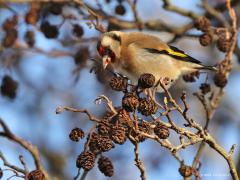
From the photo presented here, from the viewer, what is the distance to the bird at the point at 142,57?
4492mm

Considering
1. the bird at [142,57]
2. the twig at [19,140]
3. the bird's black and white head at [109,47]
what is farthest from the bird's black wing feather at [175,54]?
the twig at [19,140]

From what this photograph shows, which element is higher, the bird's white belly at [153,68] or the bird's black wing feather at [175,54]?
the bird's black wing feather at [175,54]

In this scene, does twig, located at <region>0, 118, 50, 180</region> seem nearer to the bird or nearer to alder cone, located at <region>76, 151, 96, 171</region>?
alder cone, located at <region>76, 151, 96, 171</region>

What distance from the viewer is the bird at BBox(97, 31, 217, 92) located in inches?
177

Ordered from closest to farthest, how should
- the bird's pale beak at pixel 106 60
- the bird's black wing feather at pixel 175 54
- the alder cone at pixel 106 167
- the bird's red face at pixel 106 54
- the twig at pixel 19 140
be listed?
the twig at pixel 19 140 < the alder cone at pixel 106 167 < the bird's pale beak at pixel 106 60 < the bird's red face at pixel 106 54 < the bird's black wing feather at pixel 175 54

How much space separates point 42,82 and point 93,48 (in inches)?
183

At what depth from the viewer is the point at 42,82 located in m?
9.41

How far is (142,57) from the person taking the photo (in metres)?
4.56

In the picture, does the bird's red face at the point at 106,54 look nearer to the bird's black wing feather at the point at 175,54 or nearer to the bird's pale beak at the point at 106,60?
the bird's pale beak at the point at 106,60

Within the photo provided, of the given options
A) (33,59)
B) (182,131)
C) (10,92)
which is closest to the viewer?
(182,131)

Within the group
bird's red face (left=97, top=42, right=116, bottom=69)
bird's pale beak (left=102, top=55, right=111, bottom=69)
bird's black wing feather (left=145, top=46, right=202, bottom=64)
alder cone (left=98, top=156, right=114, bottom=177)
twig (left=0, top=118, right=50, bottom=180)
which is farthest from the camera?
bird's black wing feather (left=145, top=46, right=202, bottom=64)

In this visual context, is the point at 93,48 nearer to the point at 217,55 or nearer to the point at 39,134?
the point at 39,134

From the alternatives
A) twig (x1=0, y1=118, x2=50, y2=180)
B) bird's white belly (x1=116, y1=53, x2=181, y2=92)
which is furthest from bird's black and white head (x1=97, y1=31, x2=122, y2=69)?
twig (x1=0, y1=118, x2=50, y2=180)

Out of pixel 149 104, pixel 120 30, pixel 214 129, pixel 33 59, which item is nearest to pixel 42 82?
pixel 33 59
